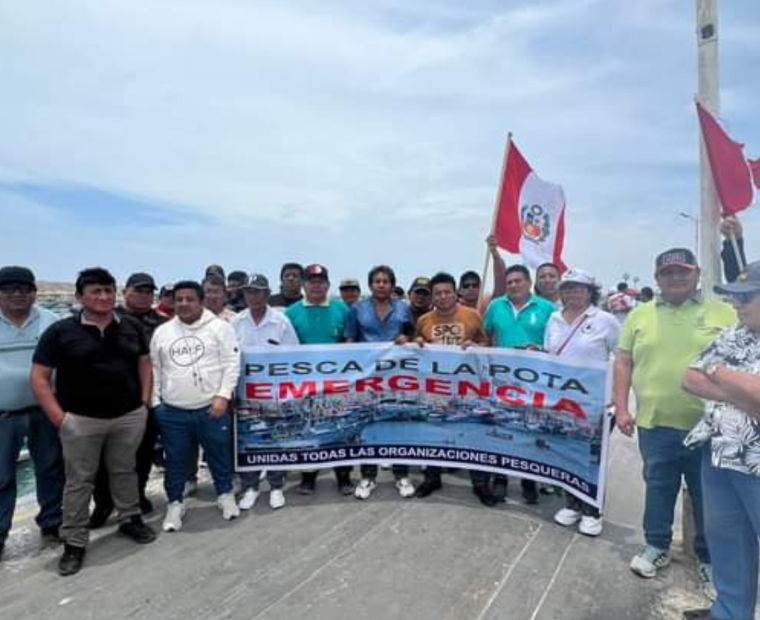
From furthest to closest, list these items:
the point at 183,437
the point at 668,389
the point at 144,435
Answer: the point at 144,435, the point at 183,437, the point at 668,389

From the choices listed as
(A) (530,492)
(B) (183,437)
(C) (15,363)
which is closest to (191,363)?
(B) (183,437)

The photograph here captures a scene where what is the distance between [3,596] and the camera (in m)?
2.77

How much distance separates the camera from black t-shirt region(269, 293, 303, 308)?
525 centimetres

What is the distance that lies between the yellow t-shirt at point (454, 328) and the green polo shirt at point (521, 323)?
14cm

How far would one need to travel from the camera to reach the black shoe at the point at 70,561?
9.85ft

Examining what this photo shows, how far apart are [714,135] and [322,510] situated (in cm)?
376

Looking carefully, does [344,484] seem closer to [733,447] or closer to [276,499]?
[276,499]

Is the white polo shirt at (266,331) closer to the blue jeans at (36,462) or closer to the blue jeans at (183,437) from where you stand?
the blue jeans at (183,437)

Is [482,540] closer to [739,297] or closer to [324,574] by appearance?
[324,574]

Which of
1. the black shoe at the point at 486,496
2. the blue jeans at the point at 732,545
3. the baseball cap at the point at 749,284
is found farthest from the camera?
the black shoe at the point at 486,496

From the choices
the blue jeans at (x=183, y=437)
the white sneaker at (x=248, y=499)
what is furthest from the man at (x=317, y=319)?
the blue jeans at (x=183, y=437)

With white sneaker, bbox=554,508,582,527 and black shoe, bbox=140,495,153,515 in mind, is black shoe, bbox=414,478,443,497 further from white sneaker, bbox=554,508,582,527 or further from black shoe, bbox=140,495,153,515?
black shoe, bbox=140,495,153,515

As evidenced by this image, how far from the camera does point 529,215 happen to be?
564cm

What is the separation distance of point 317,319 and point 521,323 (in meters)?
1.73
